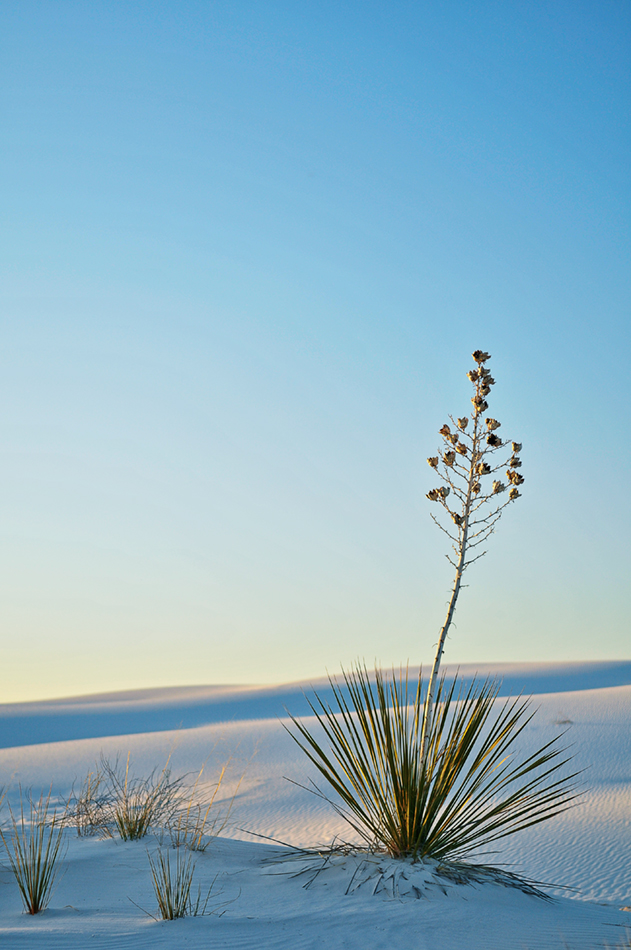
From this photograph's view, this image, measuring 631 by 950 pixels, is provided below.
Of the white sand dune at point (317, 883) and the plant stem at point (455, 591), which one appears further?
the plant stem at point (455, 591)

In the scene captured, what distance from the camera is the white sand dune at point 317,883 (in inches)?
124

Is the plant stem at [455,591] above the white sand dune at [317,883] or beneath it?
above

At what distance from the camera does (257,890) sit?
407 centimetres

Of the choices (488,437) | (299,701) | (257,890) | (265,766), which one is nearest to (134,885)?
(257,890)

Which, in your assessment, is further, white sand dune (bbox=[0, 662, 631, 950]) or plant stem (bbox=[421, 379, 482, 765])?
plant stem (bbox=[421, 379, 482, 765])

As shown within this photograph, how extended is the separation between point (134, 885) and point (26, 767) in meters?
13.5

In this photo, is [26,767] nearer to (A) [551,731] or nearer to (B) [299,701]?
(A) [551,731]

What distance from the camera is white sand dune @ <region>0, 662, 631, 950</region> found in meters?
3.14

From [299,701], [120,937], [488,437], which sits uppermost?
[488,437]

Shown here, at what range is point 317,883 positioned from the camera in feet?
13.4

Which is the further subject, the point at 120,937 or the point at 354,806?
the point at 354,806

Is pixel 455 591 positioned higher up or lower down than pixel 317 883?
higher up

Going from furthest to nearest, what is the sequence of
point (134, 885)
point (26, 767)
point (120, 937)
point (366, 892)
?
point (26, 767) → point (134, 885) → point (366, 892) → point (120, 937)

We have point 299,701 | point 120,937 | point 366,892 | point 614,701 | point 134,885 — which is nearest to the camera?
point 120,937
